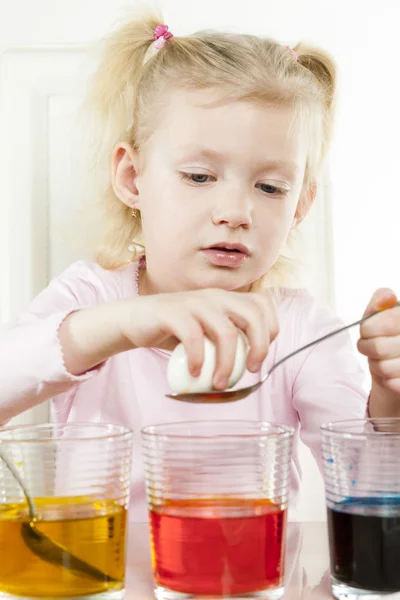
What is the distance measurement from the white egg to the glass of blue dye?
79 mm

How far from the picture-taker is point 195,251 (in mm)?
1040

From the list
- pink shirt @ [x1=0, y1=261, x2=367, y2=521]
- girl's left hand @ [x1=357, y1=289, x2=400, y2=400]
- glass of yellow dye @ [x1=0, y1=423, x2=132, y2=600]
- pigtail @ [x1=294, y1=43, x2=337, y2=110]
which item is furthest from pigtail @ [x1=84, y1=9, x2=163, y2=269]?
glass of yellow dye @ [x1=0, y1=423, x2=132, y2=600]

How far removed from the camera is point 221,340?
1.88 ft

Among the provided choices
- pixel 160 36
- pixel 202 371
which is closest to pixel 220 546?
pixel 202 371

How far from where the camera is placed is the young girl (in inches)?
31.4

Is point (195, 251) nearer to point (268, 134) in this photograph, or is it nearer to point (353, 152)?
point (268, 134)

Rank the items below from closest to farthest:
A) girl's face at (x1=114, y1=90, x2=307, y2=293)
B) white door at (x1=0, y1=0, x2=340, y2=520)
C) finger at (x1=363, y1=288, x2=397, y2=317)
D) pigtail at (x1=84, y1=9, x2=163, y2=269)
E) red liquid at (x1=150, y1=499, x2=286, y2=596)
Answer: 1. red liquid at (x1=150, y1=499, x2=286, y2=596)
2. finger at (x1=363, y1=288, x2=397, y2=317)
3. girl's face at (x1=114, y1=90, x2=307, y2=293)
4. pigtail at (x1=84, y1=9, x2=163, y2=269)
5. white door at (x1=0, y1=0, x2=340, y2=520)

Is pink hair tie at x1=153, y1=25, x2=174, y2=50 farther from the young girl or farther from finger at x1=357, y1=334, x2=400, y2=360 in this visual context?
finger at x1=357, y1=334, x2=400, y2=360

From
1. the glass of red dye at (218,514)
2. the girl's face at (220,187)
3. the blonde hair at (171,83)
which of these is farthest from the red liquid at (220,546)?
the blonde hair at (171,83)

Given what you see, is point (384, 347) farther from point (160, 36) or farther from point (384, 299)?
point (160, 36)

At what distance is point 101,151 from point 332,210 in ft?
1.88

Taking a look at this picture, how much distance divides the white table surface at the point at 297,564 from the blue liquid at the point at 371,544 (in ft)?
0.11

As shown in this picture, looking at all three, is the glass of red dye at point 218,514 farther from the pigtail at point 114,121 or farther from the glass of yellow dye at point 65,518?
the pigtail at point 114,121

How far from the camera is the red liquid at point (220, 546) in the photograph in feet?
1.61
